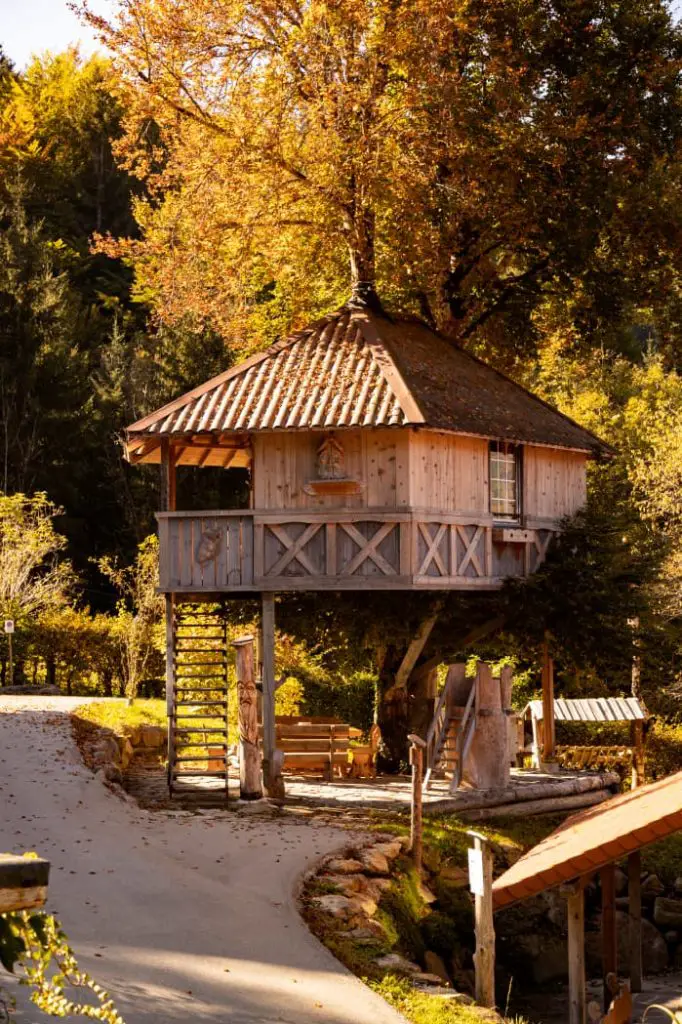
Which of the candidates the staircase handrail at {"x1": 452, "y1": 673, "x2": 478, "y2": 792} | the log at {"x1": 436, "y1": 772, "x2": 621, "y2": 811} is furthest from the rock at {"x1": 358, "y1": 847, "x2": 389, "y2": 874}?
the staircase handrail at {"x1": 452, "y1": 673, "x2": 478, "y2": 792}

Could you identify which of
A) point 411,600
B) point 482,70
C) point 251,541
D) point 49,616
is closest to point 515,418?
point 411,600

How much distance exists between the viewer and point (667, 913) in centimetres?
2156

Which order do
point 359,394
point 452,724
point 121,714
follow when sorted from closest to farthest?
1. point 359,394
2. point 452,724
3. point 121,714

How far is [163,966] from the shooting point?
11.9m

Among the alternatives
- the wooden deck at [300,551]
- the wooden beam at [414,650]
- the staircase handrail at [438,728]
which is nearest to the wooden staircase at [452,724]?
the staircase handrail at [438,728]

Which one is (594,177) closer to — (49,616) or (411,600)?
(411,600)

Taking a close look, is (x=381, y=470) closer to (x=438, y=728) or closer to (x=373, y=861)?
(x=438, y=728)

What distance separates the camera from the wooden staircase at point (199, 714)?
2078 centimetres

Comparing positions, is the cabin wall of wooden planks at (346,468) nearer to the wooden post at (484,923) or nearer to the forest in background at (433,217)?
the forest in background at (433,217)

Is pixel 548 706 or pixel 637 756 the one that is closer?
pixel 548 706

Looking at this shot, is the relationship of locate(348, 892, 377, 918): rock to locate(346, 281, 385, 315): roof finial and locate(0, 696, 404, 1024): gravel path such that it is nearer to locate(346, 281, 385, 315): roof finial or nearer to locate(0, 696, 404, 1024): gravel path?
locate(0, 696, 404, 1024): gravel path

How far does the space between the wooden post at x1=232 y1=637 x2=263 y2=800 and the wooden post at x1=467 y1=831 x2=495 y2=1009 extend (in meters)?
6.25

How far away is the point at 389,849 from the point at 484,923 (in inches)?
139

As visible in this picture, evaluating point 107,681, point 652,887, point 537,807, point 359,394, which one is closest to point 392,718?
point 537,807
